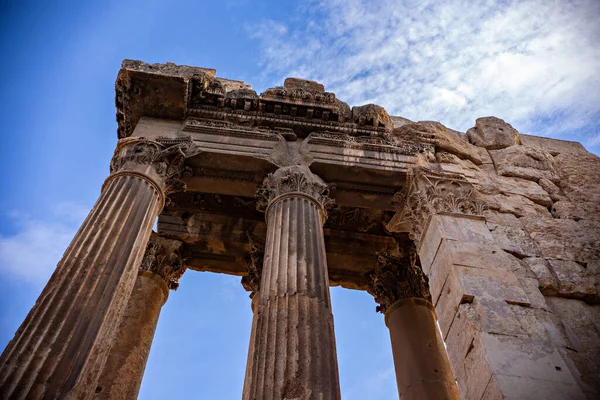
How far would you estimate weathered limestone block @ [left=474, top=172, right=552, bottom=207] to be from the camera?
11.0 meters

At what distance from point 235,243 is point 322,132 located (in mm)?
3655

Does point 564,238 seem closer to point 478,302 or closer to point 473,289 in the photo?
point 473,289

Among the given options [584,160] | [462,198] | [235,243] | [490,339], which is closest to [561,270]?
[462,198]

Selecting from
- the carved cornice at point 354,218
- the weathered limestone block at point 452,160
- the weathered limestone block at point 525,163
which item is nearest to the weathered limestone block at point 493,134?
the weathered limestone block at point 525,163

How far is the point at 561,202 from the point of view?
11016 mm

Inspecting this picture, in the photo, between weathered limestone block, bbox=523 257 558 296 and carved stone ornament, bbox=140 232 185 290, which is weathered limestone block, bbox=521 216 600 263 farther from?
carved stone ornament, bbox=140 232 185 290

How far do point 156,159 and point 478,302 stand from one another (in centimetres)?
643

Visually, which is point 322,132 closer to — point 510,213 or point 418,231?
point 418,231

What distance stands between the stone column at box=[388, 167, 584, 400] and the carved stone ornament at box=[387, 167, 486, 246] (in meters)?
0.02

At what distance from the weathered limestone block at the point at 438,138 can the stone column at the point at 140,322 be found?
6254 millimetres

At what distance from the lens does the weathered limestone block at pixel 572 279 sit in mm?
8586

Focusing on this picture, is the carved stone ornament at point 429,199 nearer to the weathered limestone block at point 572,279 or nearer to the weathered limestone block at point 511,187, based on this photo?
the weathered limestone block at point 511,187

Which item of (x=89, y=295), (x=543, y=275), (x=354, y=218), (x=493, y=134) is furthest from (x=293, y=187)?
(x=493, y=134)

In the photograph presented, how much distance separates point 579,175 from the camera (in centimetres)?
1203
